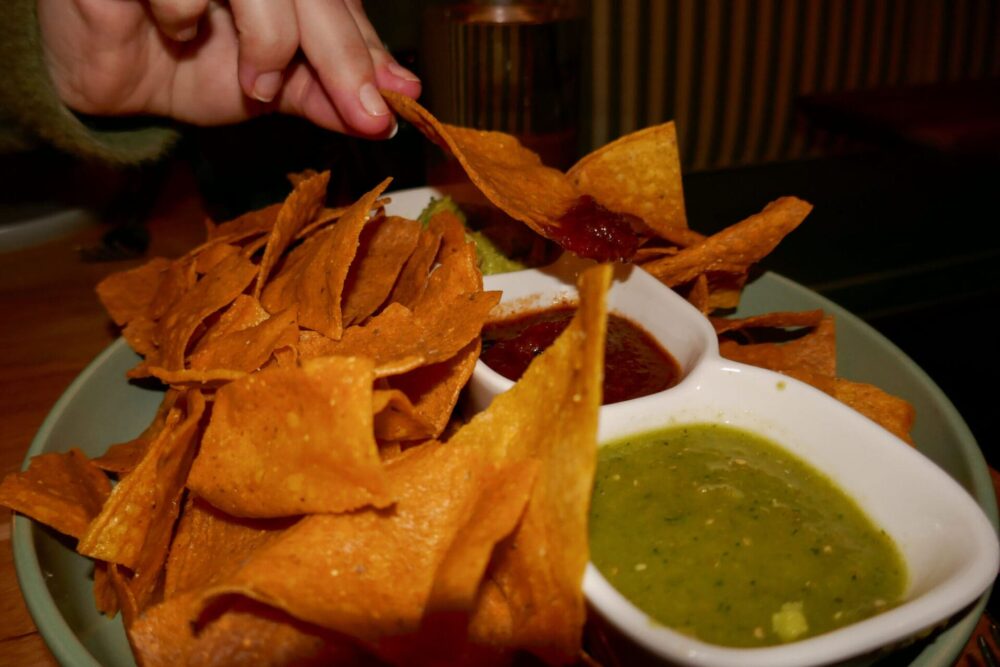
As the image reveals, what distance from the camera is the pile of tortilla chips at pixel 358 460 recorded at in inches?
36.5

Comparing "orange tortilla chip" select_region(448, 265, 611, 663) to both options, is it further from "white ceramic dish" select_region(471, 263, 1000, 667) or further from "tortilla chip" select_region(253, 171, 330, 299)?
"tortilla chip" select_region(253, 171, 330, 299)

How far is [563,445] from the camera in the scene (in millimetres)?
935

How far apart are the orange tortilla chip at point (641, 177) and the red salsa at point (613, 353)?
0.82 feet

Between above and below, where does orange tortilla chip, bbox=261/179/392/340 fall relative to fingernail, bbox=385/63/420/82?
below

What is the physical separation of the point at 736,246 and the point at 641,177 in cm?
26

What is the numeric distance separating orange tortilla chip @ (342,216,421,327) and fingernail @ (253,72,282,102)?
12.1 inches

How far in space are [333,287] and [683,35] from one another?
3442 millimetres

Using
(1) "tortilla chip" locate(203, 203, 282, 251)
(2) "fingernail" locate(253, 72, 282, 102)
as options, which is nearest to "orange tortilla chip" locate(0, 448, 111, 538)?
(1) "tortilla chip" locate(203, 203, 282, 251)

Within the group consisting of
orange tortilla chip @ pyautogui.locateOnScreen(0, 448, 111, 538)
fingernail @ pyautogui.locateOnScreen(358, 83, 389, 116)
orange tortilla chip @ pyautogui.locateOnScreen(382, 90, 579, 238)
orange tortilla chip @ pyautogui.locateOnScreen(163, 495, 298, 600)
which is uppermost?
fingernail @ pyautogui.locateOnScreen(358, 83, 389, 116)

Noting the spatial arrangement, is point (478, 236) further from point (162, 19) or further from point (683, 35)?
point (683, 35)

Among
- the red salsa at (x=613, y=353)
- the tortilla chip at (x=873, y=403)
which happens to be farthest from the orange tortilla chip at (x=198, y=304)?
the tortilla chip at (x=873, y=403)

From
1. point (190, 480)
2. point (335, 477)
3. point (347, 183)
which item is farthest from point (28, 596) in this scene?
point (347, 183)

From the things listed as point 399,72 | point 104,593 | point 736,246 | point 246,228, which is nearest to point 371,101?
point 399,72

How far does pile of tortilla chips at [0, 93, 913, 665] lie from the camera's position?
926mm
